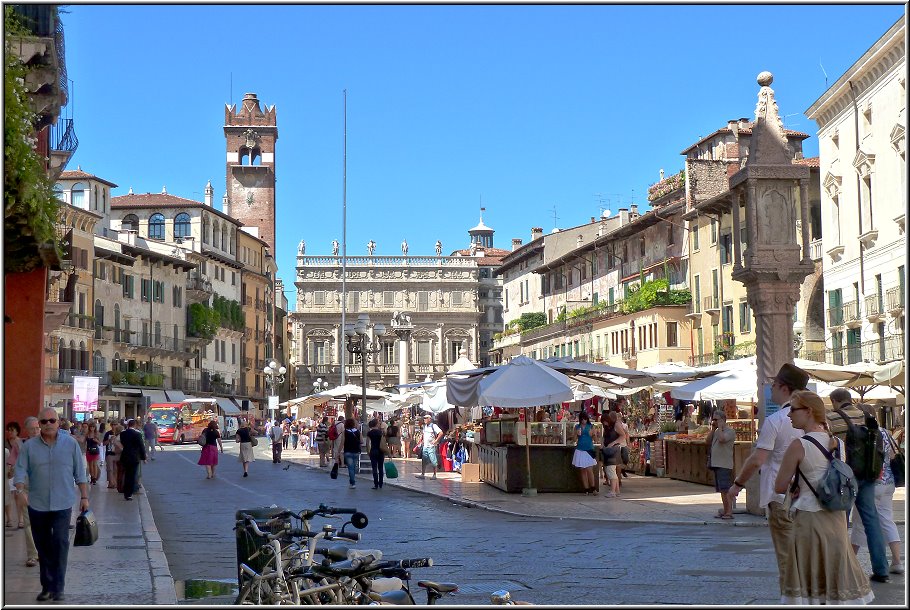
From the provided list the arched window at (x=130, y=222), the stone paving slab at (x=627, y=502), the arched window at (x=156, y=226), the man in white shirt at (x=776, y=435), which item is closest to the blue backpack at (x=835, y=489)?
the man in white shirt at (x=776, y=435)

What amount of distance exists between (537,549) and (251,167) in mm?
100340

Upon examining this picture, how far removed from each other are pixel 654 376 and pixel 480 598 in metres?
15.0

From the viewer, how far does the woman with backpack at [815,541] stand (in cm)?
735

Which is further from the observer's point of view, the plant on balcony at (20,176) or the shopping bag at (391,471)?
the shopping bag at (391,471)

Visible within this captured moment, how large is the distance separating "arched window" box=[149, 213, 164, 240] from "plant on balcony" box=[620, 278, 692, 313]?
42174 millimetres

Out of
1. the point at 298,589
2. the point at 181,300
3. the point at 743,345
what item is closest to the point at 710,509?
the point at 298,589

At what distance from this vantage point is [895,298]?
3744cm

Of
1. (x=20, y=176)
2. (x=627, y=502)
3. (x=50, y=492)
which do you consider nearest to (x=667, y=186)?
(x=627, y=502)

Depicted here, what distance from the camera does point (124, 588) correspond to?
10531mm

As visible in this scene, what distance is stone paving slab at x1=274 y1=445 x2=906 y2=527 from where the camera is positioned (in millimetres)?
17422

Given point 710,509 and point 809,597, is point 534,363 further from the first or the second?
point 809,597

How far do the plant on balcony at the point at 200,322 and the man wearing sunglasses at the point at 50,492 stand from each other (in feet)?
257

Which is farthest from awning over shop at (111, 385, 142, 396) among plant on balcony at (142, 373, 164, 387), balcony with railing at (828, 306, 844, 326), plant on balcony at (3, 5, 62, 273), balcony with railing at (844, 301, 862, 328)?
plant on balcony at (3, 5, 62, 273)

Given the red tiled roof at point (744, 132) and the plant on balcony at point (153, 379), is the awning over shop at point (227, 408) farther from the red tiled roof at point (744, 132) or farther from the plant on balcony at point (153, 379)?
the red tiled roof at point (744, 132)
